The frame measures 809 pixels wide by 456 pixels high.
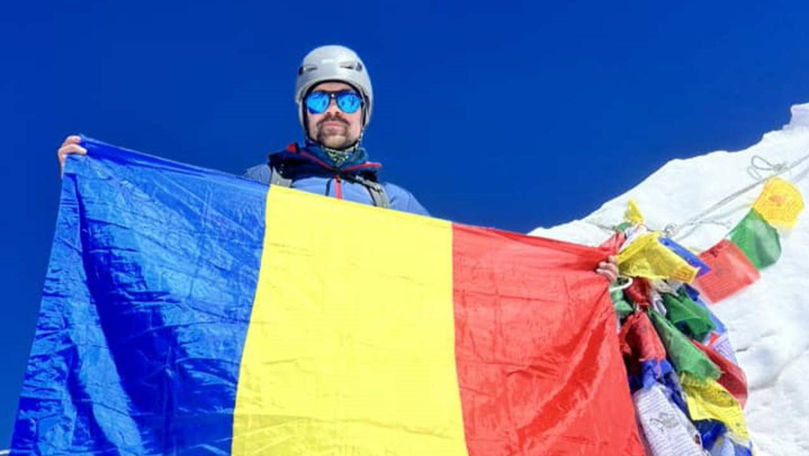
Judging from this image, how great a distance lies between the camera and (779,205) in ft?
19.2

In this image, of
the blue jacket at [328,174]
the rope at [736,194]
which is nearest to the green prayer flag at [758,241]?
the rope at [736,194]

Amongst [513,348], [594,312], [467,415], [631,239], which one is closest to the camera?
[467,415]

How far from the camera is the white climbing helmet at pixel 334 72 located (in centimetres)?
600

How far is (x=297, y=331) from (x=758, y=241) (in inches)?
138

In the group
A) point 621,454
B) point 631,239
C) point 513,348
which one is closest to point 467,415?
point 513,348

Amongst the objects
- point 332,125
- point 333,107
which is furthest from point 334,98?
point 332,125

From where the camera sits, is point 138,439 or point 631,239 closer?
point 138,439

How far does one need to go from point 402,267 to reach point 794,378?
4.28 metres

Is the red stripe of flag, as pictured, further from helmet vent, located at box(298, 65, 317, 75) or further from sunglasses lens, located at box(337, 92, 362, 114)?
helmet vent, located at box(298, 65, 317, 75)

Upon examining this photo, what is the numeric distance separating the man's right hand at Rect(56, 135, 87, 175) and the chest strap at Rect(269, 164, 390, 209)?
1266 mm

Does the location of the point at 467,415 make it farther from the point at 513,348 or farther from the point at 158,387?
the point at 158,387

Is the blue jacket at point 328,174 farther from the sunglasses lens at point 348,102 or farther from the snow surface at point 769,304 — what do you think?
the snow surface at point 769,304

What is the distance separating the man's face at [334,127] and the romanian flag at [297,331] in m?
1.07

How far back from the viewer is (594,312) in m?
4.69
